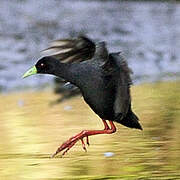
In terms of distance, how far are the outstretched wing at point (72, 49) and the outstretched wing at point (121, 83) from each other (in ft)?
0.63

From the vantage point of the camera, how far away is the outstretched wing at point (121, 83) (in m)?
4.75

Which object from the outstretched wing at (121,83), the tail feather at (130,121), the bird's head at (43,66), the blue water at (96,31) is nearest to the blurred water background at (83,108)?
the blue water at (96,31)

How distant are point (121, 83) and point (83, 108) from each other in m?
2.87

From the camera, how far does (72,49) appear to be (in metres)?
4.95

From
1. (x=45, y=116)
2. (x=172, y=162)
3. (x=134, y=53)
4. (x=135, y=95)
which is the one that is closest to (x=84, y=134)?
(x=172, y=162)

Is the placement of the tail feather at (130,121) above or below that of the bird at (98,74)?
below

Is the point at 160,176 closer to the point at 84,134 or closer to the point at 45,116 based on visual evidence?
the point at 84,134

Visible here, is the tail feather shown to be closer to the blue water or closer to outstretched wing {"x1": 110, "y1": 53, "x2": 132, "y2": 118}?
outstretched wing {"x1": 110, "y1": 53, "x2": 132, "y2": 118}

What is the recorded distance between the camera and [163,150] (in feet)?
18.0

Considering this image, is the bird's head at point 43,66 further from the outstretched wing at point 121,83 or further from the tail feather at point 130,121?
the tail feather at point 130,121

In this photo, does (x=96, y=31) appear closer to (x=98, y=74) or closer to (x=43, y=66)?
(x=43, y=66)

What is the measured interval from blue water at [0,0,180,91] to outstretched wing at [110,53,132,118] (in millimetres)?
5460

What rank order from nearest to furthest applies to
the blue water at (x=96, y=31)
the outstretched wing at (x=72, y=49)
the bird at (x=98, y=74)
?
the bird at (x=98, y=74) < the outstretched wing at (x=72, y=49) < the blue water at (x=96, y=31)

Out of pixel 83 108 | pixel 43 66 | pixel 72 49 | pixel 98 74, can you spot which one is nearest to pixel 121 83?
pixel 98 74
